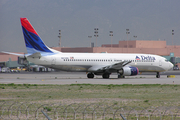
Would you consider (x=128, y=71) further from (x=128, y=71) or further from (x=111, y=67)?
(x=111, y=67)

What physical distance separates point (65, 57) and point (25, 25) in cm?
732

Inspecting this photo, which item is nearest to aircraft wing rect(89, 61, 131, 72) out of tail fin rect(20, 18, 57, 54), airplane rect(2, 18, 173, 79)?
airplane rect(2, 18, 173, 79)

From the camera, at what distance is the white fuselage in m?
44.1

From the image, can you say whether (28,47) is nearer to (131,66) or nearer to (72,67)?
(72,67)

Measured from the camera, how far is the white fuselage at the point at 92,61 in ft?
145

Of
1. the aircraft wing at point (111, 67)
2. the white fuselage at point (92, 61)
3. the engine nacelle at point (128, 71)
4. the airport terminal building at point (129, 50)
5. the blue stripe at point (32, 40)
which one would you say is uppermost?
the airport terminal building at point (129, 50)

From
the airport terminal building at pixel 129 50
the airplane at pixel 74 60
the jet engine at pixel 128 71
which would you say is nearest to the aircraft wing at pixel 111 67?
the airplane at pixel 74 60

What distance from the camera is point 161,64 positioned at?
162 feet

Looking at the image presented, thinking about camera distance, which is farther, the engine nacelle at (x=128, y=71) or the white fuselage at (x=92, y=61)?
the white fuselage at (x=92, y=61)

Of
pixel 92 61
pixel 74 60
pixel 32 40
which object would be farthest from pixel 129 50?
pixel 32 40

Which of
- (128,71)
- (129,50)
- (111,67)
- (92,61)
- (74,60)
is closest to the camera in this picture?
(128,71)

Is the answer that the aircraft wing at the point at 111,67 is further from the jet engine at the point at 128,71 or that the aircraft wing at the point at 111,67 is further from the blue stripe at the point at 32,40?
the blue stripe at the point at 32,40

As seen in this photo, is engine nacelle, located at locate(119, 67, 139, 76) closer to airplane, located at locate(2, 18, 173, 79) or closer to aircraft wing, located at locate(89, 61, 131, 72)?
airplane, located at locate(2, 18, 173, 79)

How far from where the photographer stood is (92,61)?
1806 inches
